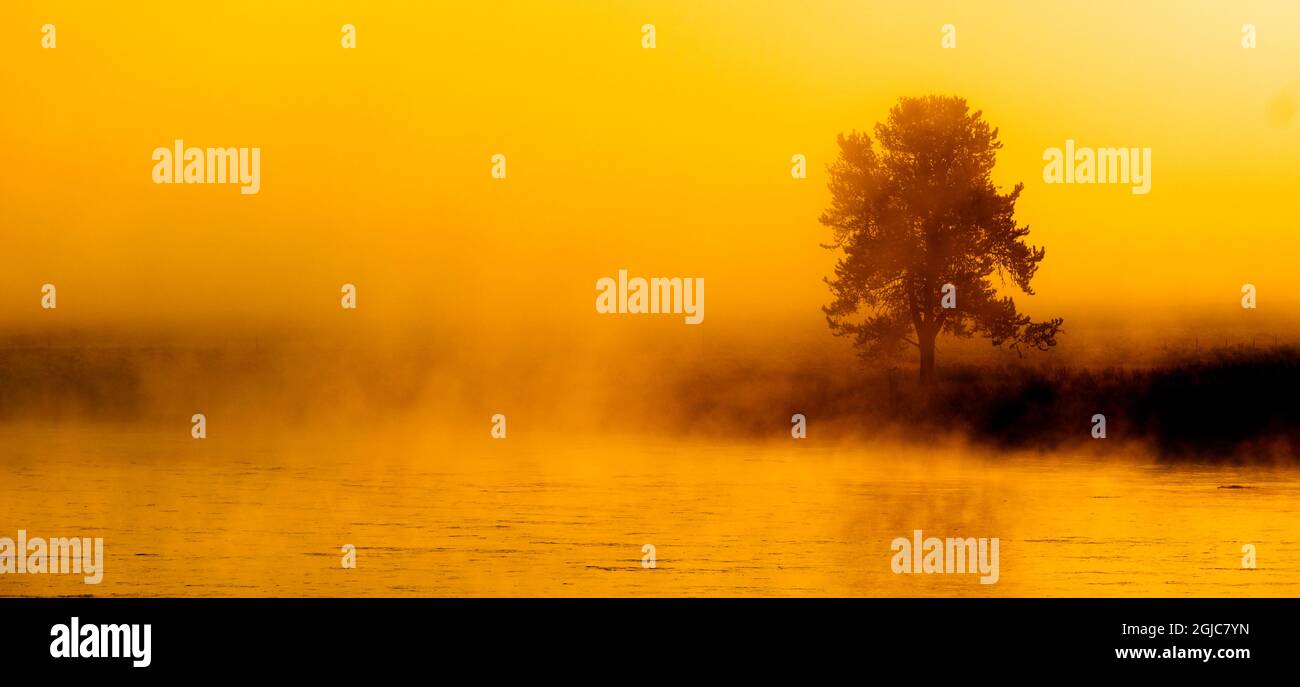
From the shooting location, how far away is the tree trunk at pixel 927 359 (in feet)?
146

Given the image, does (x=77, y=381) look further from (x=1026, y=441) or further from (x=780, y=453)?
(x=1026, y=441)

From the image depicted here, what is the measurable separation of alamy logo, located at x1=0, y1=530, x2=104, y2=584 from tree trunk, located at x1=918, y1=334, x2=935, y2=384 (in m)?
29.6

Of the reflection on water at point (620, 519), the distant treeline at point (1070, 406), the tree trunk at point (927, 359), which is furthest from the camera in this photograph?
the tree trunk at point (927, 359)

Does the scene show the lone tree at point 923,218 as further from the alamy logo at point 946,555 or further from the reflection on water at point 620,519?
the alamy logo at point 946,555

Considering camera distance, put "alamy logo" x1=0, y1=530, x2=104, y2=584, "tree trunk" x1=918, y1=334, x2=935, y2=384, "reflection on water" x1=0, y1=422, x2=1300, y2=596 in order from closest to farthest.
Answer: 1. "reflection on water" x1=0, y1=422, x2=1300, y2=596
2. "alamy logo" x1=0, y1=530, x2=104, y2=584
3. "tree trunk" x1=918, y1=334, x2=935, y2=384

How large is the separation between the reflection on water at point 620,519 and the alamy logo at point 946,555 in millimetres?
241

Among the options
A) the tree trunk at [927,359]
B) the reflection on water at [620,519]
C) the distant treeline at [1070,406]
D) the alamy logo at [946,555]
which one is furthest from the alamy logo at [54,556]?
the tree trunk at [927,359]

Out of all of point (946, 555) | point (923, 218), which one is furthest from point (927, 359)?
point (946, 555)

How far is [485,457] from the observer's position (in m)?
32.2

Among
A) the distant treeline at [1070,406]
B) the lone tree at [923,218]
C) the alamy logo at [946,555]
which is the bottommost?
the alamy logo at [946,555]

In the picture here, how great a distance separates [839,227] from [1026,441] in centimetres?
1563

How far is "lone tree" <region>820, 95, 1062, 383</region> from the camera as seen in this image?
48.8m

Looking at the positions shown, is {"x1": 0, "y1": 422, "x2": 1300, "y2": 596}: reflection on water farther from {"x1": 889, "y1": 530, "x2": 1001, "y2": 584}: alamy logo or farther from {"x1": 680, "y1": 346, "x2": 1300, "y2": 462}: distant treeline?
{"x1": 680, "y1": 346, "x2": 1300, "y2": 462}: distant treeline

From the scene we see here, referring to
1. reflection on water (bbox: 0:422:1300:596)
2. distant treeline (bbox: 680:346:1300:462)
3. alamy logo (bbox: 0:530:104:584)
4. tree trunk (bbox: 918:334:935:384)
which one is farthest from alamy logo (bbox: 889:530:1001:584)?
tree trunk (bbox: 918:334:935:384)
